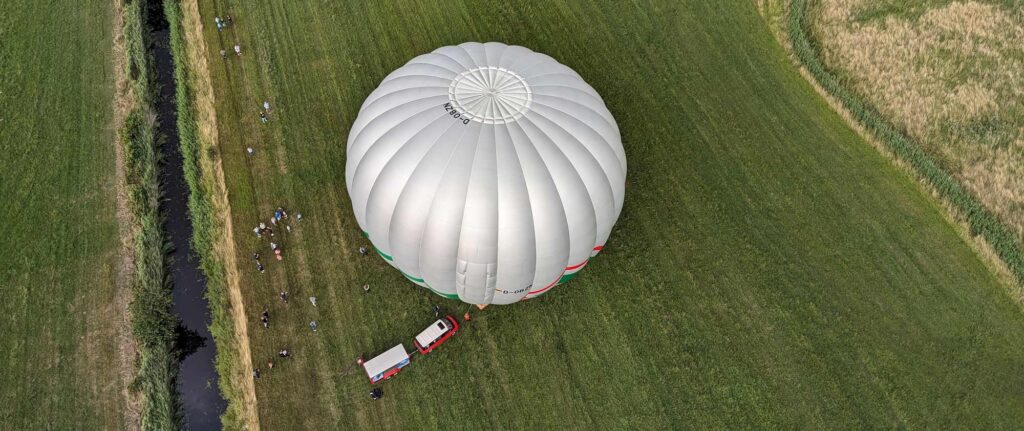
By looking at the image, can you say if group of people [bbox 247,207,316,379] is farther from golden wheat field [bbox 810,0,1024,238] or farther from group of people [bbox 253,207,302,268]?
golden wheat field [bbox 810,0,1024,238]

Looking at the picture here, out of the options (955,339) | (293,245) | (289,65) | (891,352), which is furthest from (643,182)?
(289,65)

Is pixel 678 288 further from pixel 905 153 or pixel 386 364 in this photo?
pixel 905 153

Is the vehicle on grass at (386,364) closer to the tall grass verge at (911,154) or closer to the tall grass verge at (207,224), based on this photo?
the tall grass verge at (207,224)

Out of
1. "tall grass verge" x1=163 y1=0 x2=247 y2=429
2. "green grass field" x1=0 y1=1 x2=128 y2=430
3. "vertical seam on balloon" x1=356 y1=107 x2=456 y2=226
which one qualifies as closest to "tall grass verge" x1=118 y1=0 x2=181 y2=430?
"green grass field" x1=0 y1=1 x2=128 y2=430

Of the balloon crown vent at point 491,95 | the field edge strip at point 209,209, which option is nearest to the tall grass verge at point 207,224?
the field edge strip at point 209,209

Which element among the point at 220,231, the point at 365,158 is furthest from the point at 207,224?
the point at 365,158
